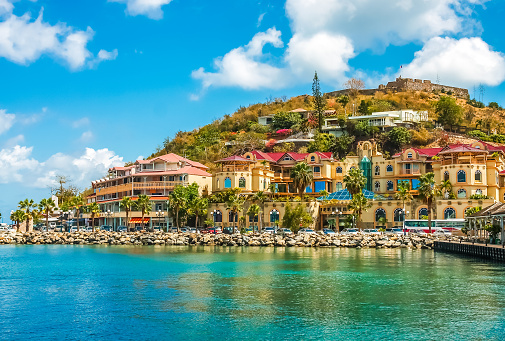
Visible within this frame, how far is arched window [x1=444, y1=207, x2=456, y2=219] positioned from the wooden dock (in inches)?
371

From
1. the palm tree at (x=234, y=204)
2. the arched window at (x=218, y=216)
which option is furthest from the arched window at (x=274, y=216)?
the arched window at (x=218, y=216)

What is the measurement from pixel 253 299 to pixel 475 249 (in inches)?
1313

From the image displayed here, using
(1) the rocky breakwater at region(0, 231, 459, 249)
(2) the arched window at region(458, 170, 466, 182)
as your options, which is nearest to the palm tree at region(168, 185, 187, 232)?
(1) the rocky breakwater at region(0, 231, 459, 249)

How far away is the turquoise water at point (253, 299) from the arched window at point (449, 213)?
2418 centimetres

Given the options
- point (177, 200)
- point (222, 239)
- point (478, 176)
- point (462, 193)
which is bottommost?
point (222, 239)

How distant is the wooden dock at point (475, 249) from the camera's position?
171 feet

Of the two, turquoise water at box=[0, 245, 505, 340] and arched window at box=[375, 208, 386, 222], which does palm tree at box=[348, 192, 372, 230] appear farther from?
turquoise water at box=[0, 245, 505, 340]

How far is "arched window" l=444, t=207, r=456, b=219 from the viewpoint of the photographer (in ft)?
254

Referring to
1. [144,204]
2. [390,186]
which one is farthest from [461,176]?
[144,204]

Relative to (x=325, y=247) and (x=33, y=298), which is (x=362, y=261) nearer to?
(x=325, y=247)

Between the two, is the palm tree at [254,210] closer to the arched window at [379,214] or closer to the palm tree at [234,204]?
the palm tree at [234,204]

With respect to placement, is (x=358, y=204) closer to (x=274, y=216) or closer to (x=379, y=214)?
(x=379, y=214)

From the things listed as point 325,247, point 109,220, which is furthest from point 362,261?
point 109,220

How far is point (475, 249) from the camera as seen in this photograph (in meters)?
57.6
